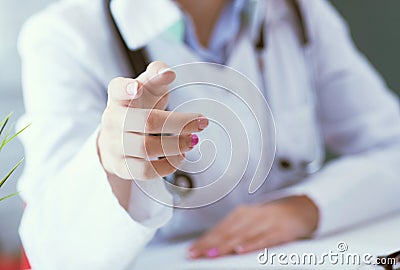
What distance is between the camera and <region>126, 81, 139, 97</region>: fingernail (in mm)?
316

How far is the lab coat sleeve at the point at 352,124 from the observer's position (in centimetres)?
59

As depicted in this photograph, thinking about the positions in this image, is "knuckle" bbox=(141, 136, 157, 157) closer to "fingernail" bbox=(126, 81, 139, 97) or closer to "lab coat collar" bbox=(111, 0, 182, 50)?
"fingernail" bbox=(126, 81, 139, 97)

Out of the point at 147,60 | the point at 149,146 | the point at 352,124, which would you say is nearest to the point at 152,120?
the point at 149,146

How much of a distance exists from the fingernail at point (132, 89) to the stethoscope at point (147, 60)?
1.9 inches

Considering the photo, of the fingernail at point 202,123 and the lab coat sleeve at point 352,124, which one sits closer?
the fingernail at point 202,123

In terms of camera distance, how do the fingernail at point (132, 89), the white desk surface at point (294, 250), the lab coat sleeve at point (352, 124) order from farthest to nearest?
the lab coat sleeve at point (352, 124) → the white desk surface at point (294, 250) → the fingernail at point (132, 89)

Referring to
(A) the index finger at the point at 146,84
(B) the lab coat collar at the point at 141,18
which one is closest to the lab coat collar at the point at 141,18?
(B) the lab coat collar at the point at 141,18

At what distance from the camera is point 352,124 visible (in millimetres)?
675

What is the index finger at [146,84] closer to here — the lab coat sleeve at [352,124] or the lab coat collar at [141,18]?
the lab coat collar at [141,18]

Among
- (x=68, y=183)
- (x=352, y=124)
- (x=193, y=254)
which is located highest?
(x=68, y=183)

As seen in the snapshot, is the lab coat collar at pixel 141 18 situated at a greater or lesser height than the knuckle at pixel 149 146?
lesser

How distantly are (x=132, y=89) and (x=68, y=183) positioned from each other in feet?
0.34

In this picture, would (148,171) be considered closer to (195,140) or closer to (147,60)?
(195,140)

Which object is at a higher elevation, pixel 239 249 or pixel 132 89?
pixel 132 89
